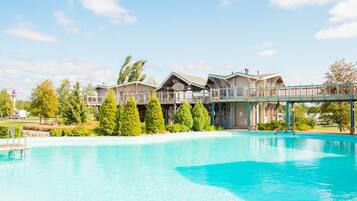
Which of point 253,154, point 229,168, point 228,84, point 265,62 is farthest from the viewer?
point 265,62

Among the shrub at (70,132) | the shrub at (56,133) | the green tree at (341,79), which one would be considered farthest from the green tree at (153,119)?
the green tree at (341,79)

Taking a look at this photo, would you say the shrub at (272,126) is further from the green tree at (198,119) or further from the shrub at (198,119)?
the green tree at (198,119)

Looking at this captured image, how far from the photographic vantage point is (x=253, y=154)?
55.0 feet

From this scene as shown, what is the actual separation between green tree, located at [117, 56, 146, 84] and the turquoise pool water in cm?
4199

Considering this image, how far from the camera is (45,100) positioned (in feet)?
113

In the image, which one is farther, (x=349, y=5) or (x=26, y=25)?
(x=26, y=25)

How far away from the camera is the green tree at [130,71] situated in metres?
59.4

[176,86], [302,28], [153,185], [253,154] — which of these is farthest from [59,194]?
[176,86]

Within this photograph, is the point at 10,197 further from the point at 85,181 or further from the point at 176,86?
the point at 176,86

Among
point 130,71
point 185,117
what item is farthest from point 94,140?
point 130,71

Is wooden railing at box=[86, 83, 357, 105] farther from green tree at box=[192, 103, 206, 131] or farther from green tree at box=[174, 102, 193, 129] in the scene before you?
green tree at box=[174, 102, 193, 129]

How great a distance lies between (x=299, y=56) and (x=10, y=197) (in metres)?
26.0

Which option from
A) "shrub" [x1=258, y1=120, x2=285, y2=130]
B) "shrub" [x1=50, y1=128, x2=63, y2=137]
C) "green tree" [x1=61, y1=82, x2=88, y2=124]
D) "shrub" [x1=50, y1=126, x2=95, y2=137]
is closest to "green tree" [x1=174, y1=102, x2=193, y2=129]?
"shrub" [x1=258, y1=120, x2=285, y2=130]

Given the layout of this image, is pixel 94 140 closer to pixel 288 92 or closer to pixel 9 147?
pixel 9 147
